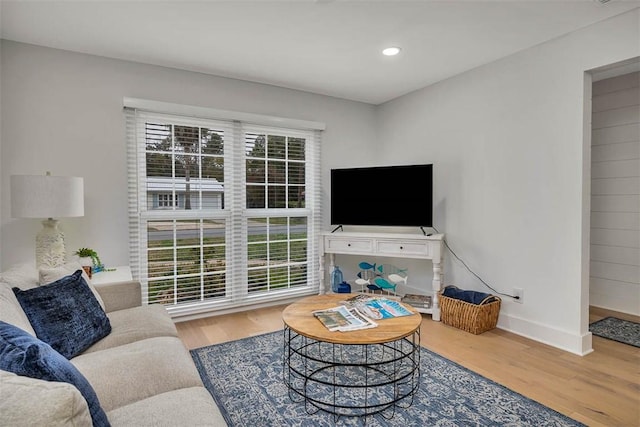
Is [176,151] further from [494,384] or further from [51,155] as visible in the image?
[494,384]

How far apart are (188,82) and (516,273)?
11.6 ft

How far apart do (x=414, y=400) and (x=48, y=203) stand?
2.64m

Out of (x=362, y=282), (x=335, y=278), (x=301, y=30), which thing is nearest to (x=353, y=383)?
(x=362, y=282)

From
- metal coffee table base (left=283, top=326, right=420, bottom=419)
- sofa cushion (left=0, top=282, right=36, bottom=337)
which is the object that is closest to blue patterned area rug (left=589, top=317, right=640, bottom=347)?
metal coffee table base (left=283, top=326, right=420, bottom=419)

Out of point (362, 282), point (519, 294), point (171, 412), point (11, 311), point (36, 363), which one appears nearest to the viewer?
point (36, 363)

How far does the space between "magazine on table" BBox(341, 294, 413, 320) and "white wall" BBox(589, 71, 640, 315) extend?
9.42 feet

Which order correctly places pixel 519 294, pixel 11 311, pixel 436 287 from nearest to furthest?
pixel 11 311
pixel 519 294
pixel 436 287

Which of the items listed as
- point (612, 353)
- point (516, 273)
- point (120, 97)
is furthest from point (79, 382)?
point (612, 353)

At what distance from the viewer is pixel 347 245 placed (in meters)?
3.82

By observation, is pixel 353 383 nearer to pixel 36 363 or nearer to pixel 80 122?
pixel 36 363

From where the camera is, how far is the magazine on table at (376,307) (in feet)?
6.94

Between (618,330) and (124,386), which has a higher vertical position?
(124,386)

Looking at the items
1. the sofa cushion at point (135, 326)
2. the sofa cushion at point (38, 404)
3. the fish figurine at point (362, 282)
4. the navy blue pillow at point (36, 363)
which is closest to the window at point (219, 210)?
the fish figurine at point (362, 282)

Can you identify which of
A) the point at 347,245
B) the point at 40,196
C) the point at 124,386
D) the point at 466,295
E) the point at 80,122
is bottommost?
the point at 466,295
